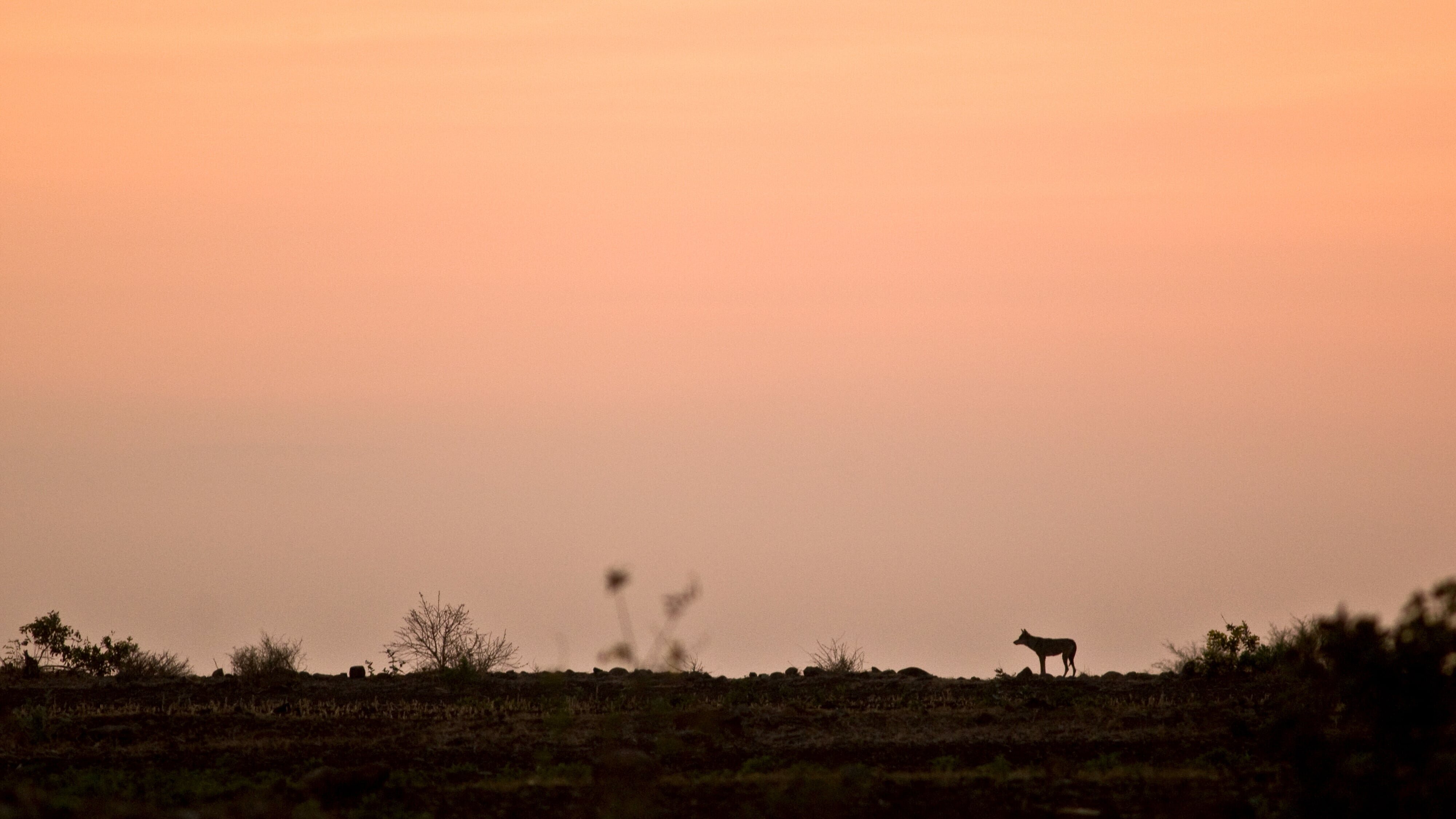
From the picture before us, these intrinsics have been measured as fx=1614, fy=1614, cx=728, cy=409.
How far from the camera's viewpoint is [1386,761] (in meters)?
17.8

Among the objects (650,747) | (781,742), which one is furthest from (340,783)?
(781,742)

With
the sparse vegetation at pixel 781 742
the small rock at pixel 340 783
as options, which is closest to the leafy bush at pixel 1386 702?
the sparse vegetation at pixel 781 742

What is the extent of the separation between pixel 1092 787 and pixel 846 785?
320 centimetres

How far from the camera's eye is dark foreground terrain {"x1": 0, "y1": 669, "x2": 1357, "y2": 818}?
64.4 feet

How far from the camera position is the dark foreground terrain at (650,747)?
19641mm

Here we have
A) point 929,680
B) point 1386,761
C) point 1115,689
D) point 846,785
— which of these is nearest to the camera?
point 1386,761

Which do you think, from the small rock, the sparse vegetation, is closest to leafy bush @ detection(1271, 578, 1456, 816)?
the sparse vegetation

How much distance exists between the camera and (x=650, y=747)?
25016 mm

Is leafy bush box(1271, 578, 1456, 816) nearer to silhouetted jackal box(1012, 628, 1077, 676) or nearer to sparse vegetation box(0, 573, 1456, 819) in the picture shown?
sparse vegetation box(0, 573, 1456, 819)

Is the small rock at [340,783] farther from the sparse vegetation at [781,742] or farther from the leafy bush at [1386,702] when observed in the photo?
the leafy bush at [1386,702]

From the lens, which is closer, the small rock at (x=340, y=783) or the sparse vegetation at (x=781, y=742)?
the sparse vegetation at (x=781, y=742)

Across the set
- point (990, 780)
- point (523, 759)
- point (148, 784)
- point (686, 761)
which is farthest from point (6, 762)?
point (990, 780)

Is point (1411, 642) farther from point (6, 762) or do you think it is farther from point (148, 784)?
point (6, 762)

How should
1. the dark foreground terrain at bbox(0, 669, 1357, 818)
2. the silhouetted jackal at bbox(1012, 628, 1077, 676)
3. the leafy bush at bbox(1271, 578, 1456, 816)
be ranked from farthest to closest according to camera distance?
the silhouetted jackal at bbox(1012, 628, 1077, 676) < the dark foreground terrain at bbox(0, 669, 1357, 818) < the leafy bush at bbox(1271, 578, 1456, 816)
